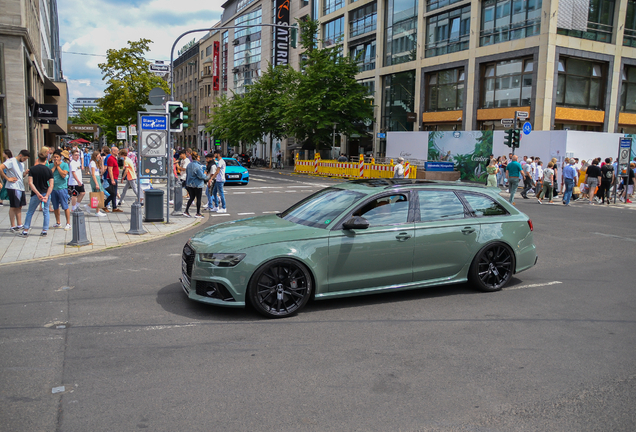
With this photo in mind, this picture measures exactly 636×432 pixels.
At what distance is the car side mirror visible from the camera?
5.96 m

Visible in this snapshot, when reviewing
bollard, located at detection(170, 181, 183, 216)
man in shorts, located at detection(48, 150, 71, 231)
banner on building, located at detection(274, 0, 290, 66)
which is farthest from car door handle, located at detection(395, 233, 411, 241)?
banner on building, located at detection(274, 0, 290, 66)

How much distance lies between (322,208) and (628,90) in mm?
35271

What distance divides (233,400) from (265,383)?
36cm

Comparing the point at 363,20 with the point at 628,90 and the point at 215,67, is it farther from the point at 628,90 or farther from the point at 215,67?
the point at 215,67

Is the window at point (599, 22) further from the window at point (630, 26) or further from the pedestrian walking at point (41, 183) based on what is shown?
the pedestrian walking at point (41, 183)

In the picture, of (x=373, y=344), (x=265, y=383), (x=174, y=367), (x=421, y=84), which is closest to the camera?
(x=265, y=383)

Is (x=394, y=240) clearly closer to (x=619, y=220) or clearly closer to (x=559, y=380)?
(x=559, y=380)

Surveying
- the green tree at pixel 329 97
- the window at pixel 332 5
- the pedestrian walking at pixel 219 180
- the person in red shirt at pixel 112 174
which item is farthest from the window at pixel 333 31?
the person in red shirt at pixel 112 174

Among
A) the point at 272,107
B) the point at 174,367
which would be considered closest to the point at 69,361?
the point at 174,367

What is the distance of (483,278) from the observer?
22.8 feet

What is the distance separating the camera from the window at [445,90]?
120 feet

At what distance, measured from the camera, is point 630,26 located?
109 feet

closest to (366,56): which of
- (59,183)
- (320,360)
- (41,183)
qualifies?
(59,183)

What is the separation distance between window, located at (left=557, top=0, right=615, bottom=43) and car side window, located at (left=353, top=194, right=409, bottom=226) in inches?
1180
